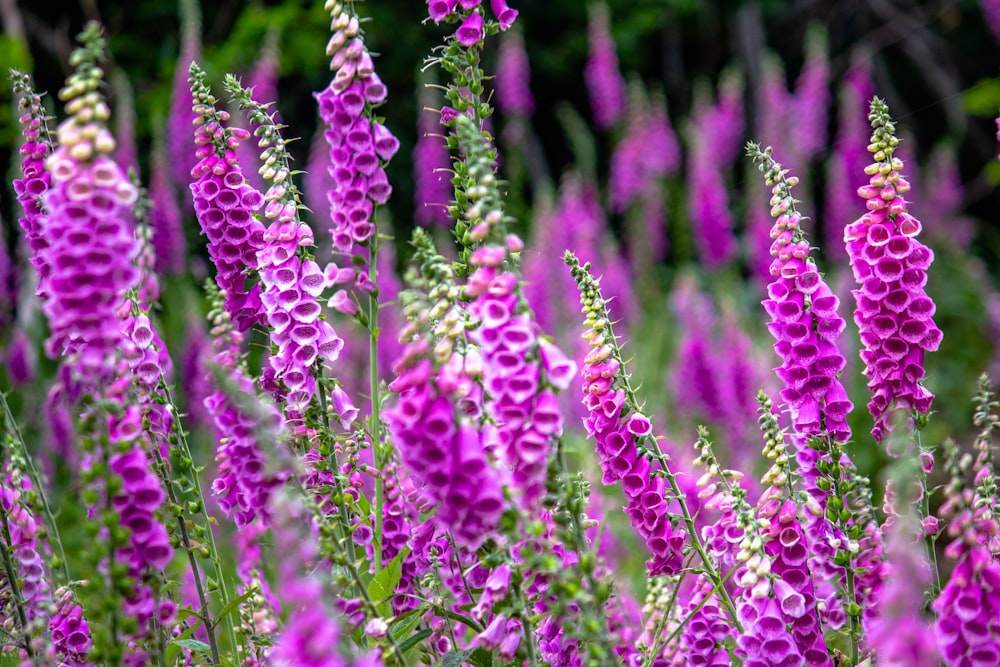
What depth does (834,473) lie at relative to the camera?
7.85 feet

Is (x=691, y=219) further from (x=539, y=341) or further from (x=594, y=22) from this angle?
(x=539, y=341)

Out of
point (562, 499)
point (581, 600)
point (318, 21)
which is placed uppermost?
point (318, 21)

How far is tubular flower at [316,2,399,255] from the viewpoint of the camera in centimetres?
247

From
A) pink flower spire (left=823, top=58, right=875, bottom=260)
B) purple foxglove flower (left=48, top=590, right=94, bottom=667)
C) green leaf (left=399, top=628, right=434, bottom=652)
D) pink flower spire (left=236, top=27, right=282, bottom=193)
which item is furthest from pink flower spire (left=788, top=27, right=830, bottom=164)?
purple foxglove flower (left=48, top=590, right=94, bottom=667)

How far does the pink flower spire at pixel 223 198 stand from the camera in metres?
2.57

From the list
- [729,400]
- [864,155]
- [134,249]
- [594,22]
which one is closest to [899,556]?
[134,249]

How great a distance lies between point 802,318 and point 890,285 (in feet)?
0.77

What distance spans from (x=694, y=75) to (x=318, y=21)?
6755 millimetres

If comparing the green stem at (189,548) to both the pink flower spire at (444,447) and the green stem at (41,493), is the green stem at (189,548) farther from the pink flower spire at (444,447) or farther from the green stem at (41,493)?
the pink flower spire at (444,447)

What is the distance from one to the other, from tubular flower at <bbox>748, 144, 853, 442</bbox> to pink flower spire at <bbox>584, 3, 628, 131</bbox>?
8.49 metres

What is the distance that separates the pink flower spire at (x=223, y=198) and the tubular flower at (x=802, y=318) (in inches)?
48.2

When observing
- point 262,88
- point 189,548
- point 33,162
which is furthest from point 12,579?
point 262,88

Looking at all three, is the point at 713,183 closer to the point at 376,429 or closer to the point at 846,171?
the point at 846,171

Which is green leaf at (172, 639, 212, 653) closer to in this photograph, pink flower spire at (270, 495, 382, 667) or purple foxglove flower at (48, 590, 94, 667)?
purple foxglove flower at (48, 590, 94, 667)
